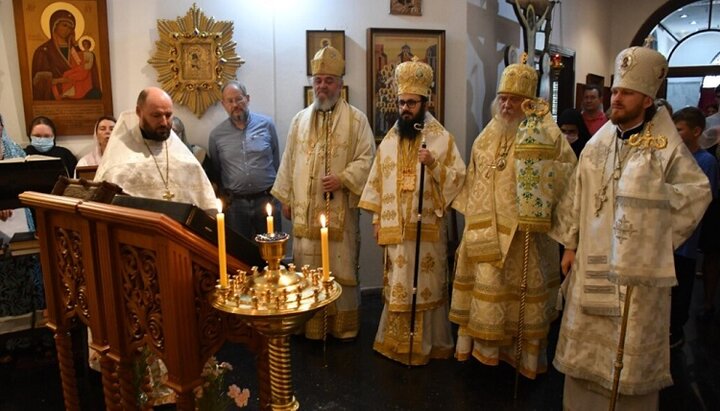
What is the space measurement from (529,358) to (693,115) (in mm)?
2067

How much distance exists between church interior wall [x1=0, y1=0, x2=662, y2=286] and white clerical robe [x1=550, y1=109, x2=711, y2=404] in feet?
8.30

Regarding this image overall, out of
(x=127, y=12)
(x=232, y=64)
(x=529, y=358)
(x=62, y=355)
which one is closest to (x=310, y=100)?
(x=232, y=64)

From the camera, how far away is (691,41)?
28.6 feet

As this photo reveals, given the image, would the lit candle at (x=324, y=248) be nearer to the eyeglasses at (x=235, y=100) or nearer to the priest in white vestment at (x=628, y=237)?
the priest in white vestment at (x=628, y=237)

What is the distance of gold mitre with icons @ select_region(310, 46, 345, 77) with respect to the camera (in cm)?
404

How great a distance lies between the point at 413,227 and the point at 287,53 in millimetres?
2181

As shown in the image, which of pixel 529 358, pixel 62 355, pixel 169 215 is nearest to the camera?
pixel 169 215

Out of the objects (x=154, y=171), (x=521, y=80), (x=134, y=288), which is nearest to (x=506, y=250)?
(x=521, y=80)

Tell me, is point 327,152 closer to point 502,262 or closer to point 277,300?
point 502,262

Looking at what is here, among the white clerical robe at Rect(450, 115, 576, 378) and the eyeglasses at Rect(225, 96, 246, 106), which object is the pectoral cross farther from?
the eyeglasses at Rect(225, 96, 246, 106)

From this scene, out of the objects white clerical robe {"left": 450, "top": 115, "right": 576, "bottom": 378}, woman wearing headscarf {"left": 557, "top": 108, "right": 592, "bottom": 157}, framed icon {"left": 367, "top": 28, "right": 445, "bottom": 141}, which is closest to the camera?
white clerical robe {"left": 450, "top": 115, "right": 576, "bottom": 378}

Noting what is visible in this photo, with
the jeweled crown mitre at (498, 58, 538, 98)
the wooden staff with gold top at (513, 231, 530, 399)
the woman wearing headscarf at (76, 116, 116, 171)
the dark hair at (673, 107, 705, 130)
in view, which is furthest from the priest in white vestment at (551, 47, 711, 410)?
the woman wearing headscarf at (76, 116, 116, 171)

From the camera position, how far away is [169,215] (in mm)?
1733

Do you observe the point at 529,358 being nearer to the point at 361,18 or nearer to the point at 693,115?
the point at 693,115
